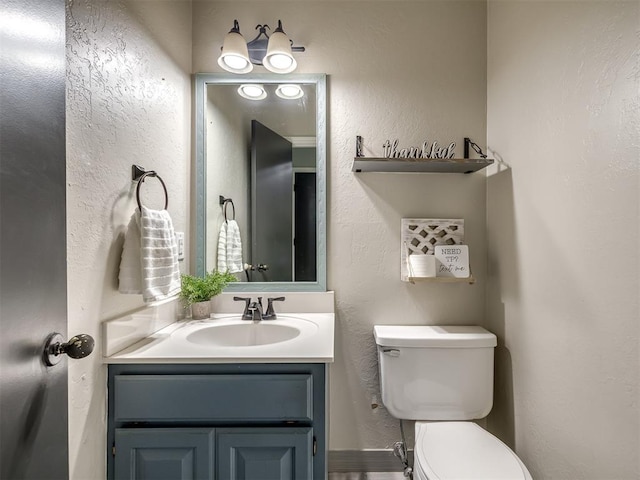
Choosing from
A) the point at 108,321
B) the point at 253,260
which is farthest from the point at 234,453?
the point at 253,260

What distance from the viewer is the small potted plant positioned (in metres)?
1.42

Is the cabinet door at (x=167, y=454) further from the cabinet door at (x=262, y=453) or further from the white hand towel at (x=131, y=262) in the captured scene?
the white hand towel at (x=131, y=262)

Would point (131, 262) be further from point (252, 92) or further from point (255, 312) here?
point (252, 92)

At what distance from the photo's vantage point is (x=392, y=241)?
1.55 m

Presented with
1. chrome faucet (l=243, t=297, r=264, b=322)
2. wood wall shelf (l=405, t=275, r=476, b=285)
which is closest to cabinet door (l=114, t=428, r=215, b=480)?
chrome faucet (l=243, t=297, r=264, b=322)

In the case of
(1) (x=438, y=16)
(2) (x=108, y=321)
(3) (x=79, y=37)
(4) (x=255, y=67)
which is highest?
(1) (x=438, y=16)

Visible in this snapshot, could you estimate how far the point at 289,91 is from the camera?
1567 mm

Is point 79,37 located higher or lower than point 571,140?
higher

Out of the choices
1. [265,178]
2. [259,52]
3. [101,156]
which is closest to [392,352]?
[265,178]

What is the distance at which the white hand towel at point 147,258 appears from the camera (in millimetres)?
1021

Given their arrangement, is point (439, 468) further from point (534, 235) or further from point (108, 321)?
point (108, 321)

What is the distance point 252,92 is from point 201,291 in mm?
991

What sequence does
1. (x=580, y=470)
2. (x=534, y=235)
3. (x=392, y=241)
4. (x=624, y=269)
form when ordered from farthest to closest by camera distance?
(x=392, y=241) → (x=534, y=235) → (x=580, y=470) → (x=624, y=269)

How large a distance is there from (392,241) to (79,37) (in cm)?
134
